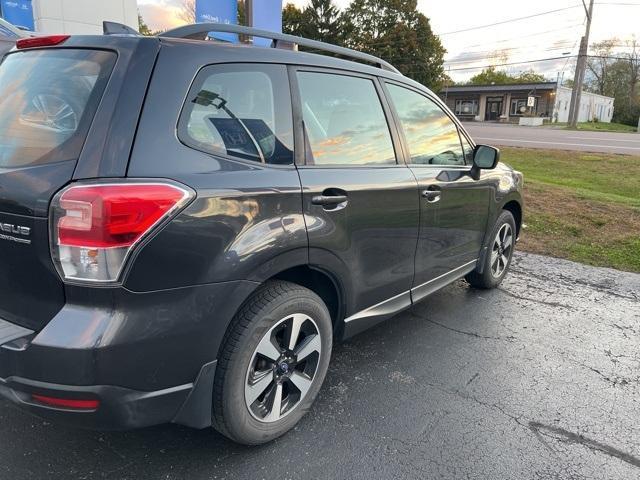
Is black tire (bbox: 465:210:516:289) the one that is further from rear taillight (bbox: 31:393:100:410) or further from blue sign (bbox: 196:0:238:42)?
blue sign (bbox: 196:0:238:42)

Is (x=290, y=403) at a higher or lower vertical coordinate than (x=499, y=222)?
lower

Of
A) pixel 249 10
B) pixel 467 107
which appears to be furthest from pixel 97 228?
pixel 467 107

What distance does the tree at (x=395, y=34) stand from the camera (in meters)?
46.2

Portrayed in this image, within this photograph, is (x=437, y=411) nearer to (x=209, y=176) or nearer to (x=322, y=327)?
(x=322, y=327)

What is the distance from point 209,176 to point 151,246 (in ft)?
1.24

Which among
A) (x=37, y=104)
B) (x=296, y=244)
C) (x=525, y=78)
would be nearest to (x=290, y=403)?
(x=296, y=244)

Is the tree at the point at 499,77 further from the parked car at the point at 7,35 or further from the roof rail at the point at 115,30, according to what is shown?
the roof rail at the point at 115,30

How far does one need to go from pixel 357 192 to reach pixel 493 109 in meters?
64.6

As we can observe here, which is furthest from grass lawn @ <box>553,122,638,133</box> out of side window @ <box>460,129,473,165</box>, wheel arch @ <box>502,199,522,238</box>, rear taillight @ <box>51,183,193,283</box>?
rear taillight @ <box>51,183,193,283</box>

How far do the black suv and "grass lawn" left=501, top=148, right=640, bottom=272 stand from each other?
411 centimetres

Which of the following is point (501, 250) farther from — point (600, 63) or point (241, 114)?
point (600, 63)

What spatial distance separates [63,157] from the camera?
189 cm

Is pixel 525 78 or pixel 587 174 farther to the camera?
pixel 525 78

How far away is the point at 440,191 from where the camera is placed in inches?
134
